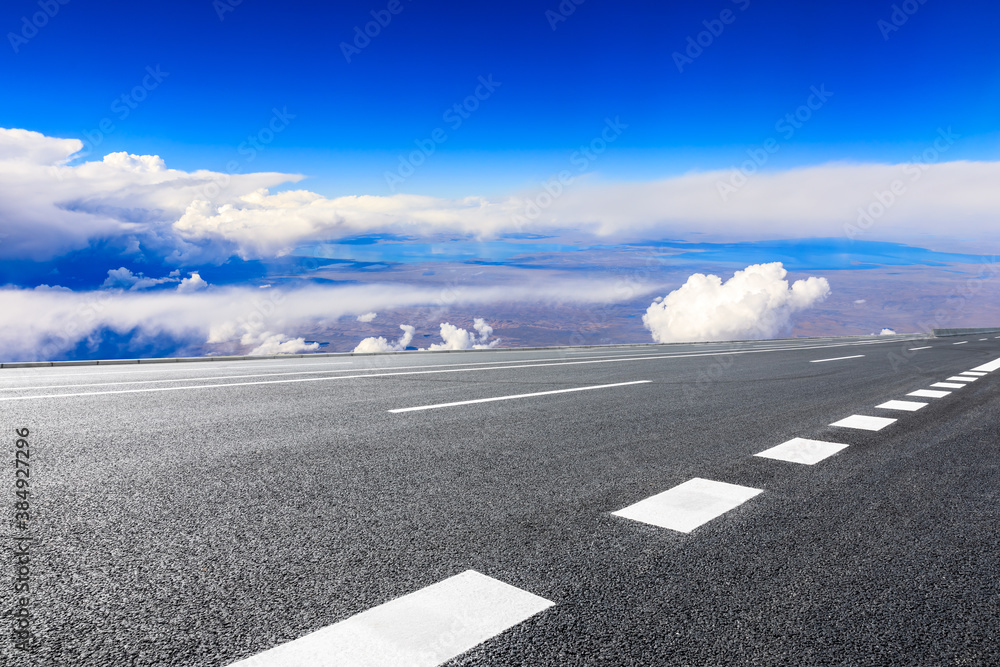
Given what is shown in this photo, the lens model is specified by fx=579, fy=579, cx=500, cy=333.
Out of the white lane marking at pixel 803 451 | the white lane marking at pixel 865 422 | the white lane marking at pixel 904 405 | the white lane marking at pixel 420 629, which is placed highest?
the white lane marking at pixel 420 629

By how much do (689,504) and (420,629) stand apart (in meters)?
1.80

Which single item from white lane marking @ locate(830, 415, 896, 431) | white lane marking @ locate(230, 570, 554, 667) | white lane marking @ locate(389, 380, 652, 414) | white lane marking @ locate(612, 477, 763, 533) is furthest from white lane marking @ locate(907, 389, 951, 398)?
white lane marking @ locate(230, 570, 554, 667)

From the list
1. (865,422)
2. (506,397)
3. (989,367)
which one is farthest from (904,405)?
(989,367)

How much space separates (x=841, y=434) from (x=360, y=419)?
4341 millimetres

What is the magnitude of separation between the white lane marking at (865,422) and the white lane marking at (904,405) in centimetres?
90

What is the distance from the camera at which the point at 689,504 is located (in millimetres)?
3086

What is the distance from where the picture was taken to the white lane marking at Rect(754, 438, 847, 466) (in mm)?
4184

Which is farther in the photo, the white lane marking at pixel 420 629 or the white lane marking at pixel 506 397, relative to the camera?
the white lane marking at pixel 506 397

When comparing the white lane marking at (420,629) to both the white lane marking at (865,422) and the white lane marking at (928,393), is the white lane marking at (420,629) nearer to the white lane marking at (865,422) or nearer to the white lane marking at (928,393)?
the white lane marking at (865,422)

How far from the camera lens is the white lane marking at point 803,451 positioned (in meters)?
4.18

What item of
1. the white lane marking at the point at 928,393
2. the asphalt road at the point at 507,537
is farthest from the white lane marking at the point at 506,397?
the white lane marking at the point at 928,393

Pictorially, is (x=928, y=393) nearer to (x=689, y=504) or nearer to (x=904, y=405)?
(x=904, y=405)

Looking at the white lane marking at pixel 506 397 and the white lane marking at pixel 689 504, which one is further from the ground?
the white lane marking at pixel 689 504

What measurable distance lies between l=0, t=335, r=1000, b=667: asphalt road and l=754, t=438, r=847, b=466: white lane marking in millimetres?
116
